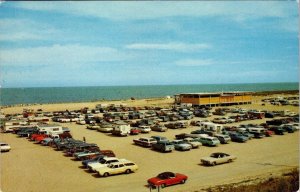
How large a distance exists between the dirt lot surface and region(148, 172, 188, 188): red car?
39 centimetres

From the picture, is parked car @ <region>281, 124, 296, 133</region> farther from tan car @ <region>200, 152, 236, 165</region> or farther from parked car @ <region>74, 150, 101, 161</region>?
parked car @ <region>74, 150, 101, 161</region>

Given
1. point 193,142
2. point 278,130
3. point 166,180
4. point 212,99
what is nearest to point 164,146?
point 193,142

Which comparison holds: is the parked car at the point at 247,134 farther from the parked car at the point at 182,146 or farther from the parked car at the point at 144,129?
the parked car at the point at 144,129

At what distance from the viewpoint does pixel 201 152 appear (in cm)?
3453

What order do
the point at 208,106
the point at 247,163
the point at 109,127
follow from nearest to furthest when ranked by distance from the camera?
the point at 247,163, the point at 109,127, the point at 208,106

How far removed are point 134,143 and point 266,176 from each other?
689 inches

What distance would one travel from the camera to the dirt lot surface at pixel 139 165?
2405 centimetres

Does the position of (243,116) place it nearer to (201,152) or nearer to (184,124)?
(184,124)

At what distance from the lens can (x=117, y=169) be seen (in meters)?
26.4

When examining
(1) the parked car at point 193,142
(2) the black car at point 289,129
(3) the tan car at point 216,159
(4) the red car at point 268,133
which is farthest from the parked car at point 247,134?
(3) the tan car at point 216,159

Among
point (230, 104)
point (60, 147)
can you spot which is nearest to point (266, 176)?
point (60, 147)

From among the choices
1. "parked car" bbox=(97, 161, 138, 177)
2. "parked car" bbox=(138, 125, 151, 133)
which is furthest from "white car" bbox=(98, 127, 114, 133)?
"parked car" bbox=(97, 161, 138, 177)

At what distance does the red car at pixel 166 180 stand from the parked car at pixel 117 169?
352 cm

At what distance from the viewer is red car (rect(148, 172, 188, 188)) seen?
76.1 ft
